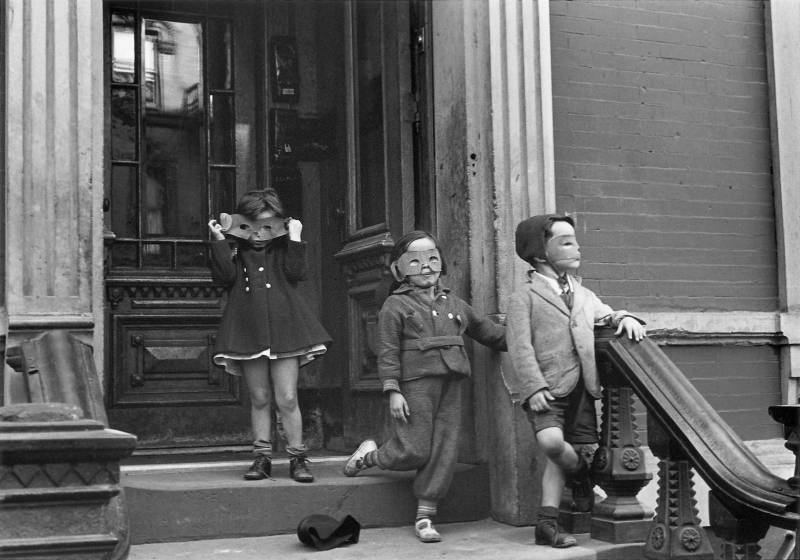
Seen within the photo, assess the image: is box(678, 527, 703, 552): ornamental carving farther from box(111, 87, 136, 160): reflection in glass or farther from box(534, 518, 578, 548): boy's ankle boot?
box(111, 87, 136, 160): reflection in glass

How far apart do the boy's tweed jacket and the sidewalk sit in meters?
0.70

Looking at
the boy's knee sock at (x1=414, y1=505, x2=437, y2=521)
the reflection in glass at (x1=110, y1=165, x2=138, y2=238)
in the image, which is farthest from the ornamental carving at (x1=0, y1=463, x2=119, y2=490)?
the reflection in glass at (x1=110, y1=165, x2=138, y2=238)

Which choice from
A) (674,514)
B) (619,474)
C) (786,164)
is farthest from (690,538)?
(786,164)

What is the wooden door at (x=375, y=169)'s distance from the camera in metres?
6.15

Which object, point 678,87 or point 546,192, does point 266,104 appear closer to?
point 546,192

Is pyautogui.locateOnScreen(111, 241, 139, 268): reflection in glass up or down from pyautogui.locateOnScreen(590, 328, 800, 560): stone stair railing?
up

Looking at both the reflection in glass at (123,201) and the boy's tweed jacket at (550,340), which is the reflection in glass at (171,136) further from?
the boy's tweed jacket at (550,340)

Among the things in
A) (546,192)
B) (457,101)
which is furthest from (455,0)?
(546,192)

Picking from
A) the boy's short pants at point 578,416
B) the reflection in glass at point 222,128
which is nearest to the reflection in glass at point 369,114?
the reflection in glass at point 222,128

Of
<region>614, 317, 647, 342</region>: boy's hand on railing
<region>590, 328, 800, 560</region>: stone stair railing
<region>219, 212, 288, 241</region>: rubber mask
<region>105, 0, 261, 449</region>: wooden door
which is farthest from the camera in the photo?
<region>105, 0, 261, 449</region>: wooden door

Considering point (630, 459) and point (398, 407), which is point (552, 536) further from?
point (398, 407)

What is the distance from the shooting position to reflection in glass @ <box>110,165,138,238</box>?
6.49 metres

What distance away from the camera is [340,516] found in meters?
5.09

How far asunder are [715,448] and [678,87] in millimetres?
2595
